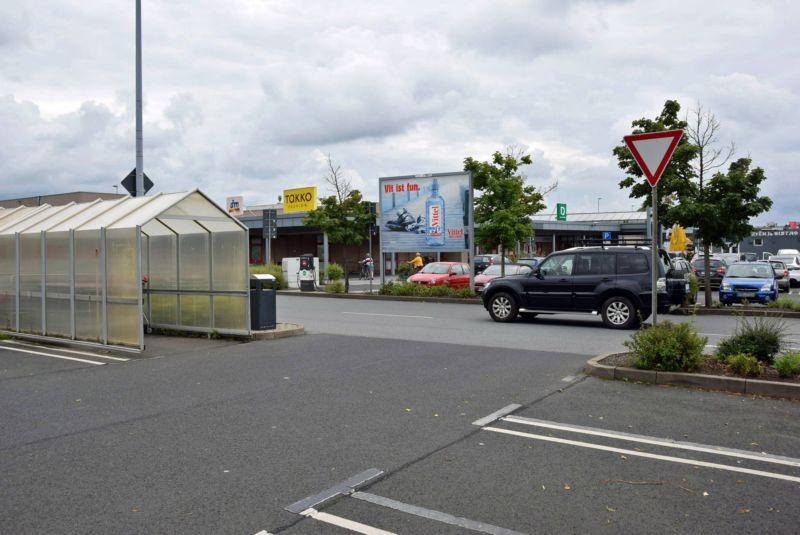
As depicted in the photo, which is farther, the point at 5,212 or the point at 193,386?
the point at 5,212

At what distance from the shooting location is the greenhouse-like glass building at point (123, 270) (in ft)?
38.3

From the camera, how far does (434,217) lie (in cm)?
2467

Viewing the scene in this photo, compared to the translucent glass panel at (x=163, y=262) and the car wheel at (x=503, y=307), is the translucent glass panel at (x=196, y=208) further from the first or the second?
the car wheel at (x=503, y=307)

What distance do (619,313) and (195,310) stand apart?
9.21 meters

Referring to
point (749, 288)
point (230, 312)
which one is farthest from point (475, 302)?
point (230, 312)

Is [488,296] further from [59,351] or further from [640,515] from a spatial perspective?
[640,515]

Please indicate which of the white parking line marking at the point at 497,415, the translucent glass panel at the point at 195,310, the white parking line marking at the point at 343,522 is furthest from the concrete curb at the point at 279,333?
the white parking line marking at the point at 343,522

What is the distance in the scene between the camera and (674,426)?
251 inches

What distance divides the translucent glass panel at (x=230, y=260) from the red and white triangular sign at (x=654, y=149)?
7.41 meters

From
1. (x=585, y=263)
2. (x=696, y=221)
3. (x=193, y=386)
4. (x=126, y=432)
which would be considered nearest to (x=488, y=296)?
(x=585, y=263)

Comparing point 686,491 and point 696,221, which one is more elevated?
point 696,221

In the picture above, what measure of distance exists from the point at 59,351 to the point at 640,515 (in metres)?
10.9

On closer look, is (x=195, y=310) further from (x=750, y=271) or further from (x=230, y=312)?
(x=750, y=271)

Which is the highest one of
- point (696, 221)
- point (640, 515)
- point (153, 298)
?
point (696, 221)
